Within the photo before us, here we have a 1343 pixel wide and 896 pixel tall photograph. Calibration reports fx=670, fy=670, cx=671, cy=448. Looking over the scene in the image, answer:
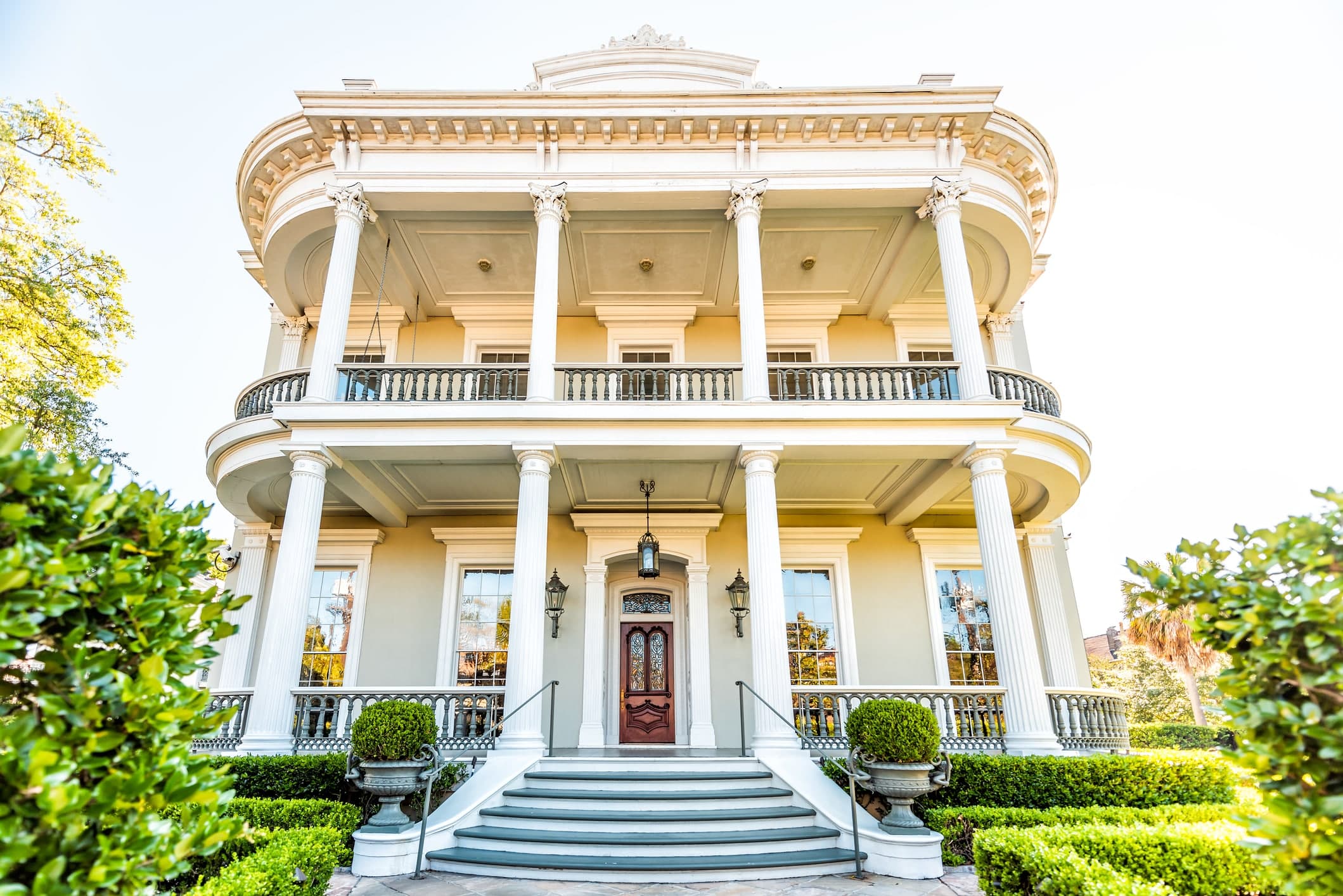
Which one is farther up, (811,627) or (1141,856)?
(811,627)

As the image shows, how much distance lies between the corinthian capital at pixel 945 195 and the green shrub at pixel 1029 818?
7.56 metres

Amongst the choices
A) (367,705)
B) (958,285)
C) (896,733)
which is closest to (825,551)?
(958,285)

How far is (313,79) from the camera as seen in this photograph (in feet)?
31.9

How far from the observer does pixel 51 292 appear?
1256 centimetres

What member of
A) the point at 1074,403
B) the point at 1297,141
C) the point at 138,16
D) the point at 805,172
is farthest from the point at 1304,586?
the point at 138,16

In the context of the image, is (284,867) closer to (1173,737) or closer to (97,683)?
(97,683)

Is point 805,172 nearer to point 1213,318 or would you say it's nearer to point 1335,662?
point 1335,662

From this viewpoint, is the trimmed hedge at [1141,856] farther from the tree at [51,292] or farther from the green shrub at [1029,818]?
the tree at [51,292]

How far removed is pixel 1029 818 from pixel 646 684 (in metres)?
6.50

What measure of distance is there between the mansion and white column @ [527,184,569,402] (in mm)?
55

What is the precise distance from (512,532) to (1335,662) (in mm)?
10723

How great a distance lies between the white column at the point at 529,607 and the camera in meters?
7.76

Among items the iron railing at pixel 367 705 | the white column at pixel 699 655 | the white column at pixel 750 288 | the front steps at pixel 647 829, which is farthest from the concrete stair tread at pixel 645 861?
the white column at pixel 750 288

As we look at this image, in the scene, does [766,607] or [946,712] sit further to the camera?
[946,712]
